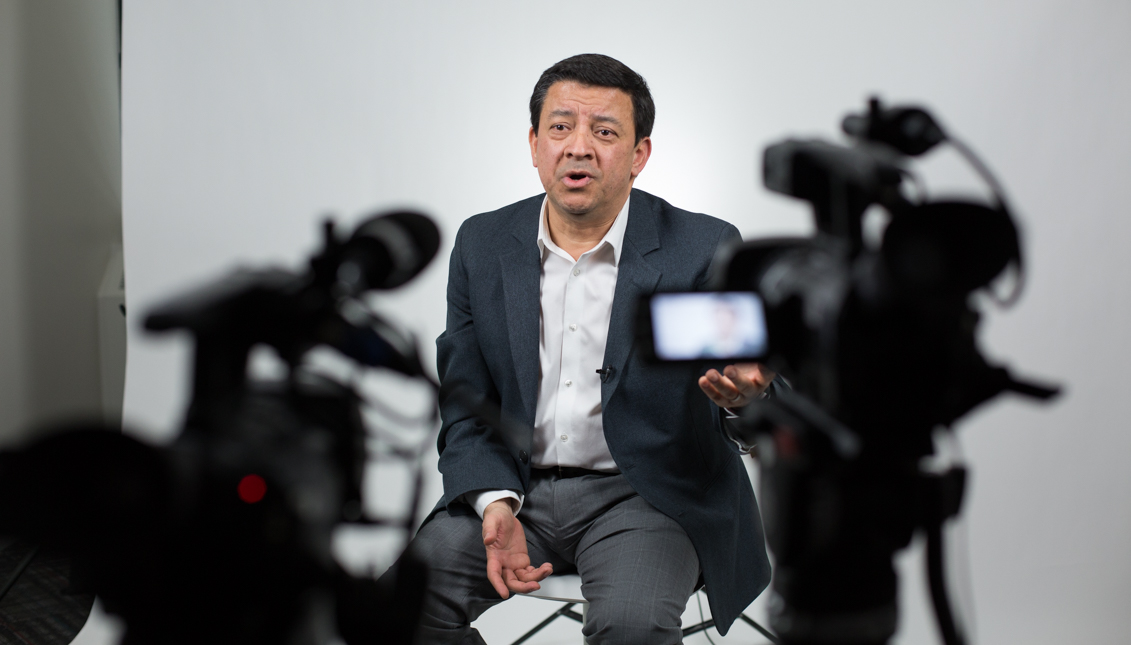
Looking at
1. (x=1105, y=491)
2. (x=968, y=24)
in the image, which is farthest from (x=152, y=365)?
(x=1105, y=491)

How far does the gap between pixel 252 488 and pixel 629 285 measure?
91cm

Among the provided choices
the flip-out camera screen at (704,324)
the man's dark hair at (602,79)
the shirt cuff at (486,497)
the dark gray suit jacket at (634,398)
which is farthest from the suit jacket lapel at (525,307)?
the flip-out camera screen at (704,324)

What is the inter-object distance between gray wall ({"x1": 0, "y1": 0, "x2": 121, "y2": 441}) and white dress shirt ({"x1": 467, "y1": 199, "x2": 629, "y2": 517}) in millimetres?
1711

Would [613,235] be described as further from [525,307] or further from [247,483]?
[247,483]

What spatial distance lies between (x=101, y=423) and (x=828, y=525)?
459 mm

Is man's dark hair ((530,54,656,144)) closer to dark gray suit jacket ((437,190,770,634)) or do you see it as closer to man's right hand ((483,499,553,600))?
dark gray suit jacket ((437,190,770,634))

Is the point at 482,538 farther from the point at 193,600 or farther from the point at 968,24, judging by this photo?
the point at 968,24

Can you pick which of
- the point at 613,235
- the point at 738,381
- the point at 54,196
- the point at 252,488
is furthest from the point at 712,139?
the point at 54,196

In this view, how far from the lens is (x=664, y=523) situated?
1308mm

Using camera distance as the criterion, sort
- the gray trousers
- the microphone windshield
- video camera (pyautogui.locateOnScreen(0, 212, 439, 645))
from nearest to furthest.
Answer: video camera (pyautogui.locateOnScreen(0, 212, 439, 645))
the microphone windshield
the gray trousers

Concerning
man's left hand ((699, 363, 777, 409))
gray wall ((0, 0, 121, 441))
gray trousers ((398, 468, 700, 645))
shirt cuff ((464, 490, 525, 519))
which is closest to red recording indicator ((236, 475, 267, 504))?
man's left hand ((699, 363, 777, 409))

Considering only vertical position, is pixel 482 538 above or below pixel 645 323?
below

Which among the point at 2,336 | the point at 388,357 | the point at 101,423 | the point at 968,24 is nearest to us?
the point at 101,423

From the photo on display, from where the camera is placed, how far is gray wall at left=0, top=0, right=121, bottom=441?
7.89ft
